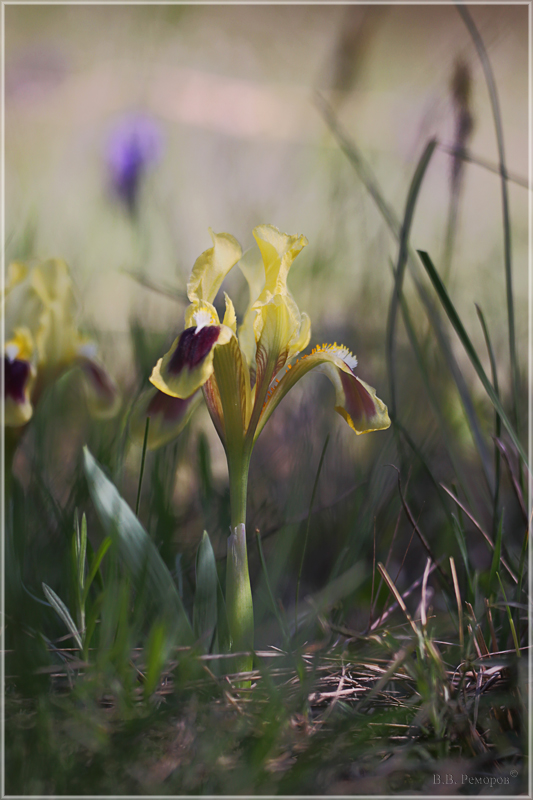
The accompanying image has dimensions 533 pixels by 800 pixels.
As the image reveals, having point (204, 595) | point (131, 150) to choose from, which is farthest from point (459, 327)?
point (131, 150)

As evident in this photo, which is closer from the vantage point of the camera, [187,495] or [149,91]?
[187,495]

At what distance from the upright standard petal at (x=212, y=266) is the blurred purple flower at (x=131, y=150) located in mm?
1083

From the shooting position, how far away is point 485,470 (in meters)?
0.82

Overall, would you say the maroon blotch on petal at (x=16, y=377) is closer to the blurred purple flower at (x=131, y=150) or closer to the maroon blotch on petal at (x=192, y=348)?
the maroon blotch on petal at (x=192, y=348)

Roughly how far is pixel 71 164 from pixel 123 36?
1.46 feet

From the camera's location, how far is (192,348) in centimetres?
60

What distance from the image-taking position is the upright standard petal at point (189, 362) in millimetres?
570

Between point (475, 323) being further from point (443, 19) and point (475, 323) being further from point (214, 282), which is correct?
point (214, 282)

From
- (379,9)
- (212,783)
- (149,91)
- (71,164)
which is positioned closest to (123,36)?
(149,91)

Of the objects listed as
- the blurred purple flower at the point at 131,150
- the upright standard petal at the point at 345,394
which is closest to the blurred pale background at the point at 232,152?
the blurred purple flower at the point at 131,150

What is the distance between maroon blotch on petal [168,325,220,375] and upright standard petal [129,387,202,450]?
0.35 ft

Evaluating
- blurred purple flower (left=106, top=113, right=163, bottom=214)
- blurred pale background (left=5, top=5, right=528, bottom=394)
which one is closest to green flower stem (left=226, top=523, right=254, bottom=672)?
blurred pale background (left=5, top=5, right=528, bottom=394)

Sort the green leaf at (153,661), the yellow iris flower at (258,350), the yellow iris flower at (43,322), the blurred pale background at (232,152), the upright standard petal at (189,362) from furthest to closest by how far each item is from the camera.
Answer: the blurred pale background at (232,152) < the yellow iris flower at (43,322) < the yellow iris flower at (258,350) < the upright standard petal at (189,362) < the green leaf at (153,661)

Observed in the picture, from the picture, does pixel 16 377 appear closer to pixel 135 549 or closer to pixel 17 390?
pixel 17 390
